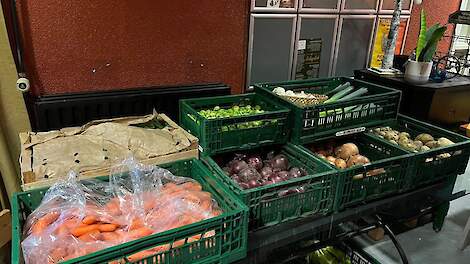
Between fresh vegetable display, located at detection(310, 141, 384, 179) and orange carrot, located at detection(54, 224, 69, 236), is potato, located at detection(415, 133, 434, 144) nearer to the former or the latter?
fresh vegetable display, located at detection(310, 141, 384, 179)

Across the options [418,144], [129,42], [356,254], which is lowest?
[356,254]

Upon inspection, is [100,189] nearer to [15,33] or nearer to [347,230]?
[15,33]

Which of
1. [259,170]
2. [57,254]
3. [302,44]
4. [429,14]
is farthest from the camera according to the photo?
[429,14]

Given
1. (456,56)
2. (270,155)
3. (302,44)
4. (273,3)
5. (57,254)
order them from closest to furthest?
(57,254) → (270,155) → (273,3) → (302,44) → (456,56)

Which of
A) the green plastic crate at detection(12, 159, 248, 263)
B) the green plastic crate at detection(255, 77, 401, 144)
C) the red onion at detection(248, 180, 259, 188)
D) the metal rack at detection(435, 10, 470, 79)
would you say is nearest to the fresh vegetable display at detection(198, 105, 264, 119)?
the green plastic crate at detection(255, 77, 401, 144)

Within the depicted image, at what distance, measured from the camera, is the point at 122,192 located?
148cm

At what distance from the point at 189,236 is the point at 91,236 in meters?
0.33

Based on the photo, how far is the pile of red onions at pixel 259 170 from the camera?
68.1 inches

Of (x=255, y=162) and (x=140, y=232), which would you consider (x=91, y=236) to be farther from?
(x=255, y=162)

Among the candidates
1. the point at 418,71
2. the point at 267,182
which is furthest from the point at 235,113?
the point at 418,71

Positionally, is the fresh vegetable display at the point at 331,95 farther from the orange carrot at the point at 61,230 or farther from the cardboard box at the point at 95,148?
the orange carrot at the point at 61,230

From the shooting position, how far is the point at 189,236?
4.08ft

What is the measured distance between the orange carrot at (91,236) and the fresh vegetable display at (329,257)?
1.21m

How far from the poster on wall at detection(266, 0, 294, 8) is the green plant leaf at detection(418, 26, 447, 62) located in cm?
90
